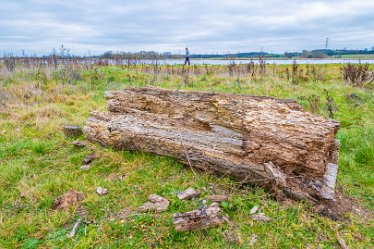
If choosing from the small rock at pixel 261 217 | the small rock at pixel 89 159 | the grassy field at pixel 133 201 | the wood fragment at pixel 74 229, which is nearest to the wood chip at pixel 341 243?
the grassy field at pixel 133 201

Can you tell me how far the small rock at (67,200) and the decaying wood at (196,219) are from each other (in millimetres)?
1341

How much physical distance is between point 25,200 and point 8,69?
13.6 meters

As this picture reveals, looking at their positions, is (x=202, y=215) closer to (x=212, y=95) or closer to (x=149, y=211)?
(x=149, y=211)

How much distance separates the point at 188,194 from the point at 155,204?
0.39 meters

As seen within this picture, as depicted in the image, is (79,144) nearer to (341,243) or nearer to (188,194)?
(188,194)

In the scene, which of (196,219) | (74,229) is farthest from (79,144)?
(196,219)

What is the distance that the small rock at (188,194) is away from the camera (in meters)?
3.24

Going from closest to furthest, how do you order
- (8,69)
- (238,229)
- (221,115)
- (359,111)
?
(238,229)
(221,115)
(359,111)
(8,69)

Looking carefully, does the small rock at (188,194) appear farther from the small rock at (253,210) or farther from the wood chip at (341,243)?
the wood chip at (341,243)

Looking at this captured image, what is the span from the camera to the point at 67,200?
3387 mm

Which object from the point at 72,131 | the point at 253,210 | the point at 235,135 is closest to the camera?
the point at 253,210

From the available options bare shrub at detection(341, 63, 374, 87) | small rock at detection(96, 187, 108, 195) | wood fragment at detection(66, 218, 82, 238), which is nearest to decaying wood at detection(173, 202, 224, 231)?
wood fragment at detection(66, 218, 82, 238)

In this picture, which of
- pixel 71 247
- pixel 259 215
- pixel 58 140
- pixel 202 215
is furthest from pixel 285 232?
pixel 58 140

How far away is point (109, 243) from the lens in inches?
108
